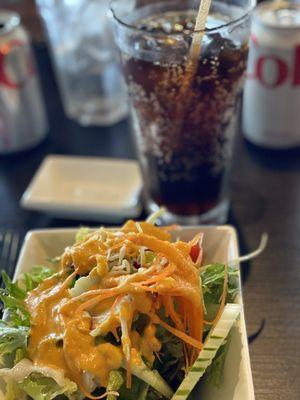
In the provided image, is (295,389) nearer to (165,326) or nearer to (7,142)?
(165,326)

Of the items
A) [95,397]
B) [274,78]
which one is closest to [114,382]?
[95,397]

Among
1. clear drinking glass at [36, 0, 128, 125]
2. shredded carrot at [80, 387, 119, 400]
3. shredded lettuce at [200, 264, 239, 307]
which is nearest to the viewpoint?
shredded carrot at [80, 387, 119, 400]

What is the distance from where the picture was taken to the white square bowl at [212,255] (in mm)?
728

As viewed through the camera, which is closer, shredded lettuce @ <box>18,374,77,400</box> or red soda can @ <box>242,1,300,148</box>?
shredded lettuce @ <box>18,374,77,400</box>

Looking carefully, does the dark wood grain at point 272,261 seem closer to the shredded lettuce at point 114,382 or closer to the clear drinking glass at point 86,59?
the shredded lettuce at point 114,382

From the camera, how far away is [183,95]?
982 mm

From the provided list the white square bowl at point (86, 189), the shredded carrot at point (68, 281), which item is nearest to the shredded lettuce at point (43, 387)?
the shredded carrot at point (68, 281)

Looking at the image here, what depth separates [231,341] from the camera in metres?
0.76

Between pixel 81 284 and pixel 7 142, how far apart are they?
75 cm

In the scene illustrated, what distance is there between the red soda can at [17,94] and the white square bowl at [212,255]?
53 centimetres

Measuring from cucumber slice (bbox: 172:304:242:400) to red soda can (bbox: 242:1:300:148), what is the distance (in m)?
0.60

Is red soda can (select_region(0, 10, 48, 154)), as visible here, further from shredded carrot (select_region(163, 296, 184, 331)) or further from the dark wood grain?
shredded carrot (select_region(163, 296, 184, 331))

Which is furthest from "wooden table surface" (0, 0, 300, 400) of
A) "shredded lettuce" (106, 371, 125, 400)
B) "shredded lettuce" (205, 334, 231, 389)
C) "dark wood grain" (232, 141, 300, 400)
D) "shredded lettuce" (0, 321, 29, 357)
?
"shredded lettuce" (0, 321, 29, 357)

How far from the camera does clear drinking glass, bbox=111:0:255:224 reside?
3.10 ft
